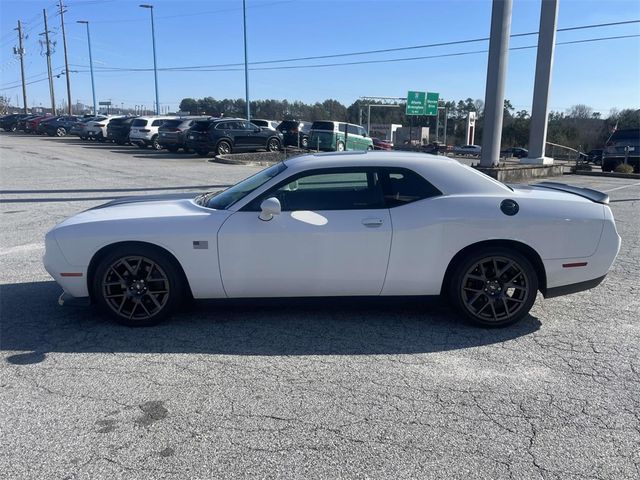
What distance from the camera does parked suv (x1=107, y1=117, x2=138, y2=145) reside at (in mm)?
31781

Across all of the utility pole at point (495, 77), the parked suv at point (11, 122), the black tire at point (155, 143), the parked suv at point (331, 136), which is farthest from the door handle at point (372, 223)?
the parked suv at point (11, 122)

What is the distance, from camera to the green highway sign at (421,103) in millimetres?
44938

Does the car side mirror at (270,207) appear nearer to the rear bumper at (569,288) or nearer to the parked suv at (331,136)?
the rear bumper at (569,288)

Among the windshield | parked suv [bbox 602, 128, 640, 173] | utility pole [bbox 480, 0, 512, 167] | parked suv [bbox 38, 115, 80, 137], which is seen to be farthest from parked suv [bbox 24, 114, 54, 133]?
the windshield

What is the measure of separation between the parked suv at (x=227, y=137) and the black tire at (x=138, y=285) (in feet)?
67.0

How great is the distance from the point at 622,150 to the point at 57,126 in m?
40.8

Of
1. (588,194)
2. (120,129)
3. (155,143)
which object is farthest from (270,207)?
(120,129)

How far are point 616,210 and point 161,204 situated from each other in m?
9.98

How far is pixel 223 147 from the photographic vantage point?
79.7 ft

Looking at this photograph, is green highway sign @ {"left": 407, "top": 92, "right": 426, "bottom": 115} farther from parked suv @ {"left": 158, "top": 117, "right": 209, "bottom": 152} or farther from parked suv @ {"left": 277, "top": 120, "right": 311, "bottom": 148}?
parked suv @ {"left": 158, "top": 117, "right": 209, "bottom": 152}

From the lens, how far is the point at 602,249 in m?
4.41

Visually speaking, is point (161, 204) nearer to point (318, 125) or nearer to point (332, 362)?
point (332, 362)

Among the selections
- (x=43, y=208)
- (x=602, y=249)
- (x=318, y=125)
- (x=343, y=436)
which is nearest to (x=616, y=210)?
(x=602, y=249)

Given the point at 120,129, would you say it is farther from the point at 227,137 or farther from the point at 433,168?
the point at 433,168
